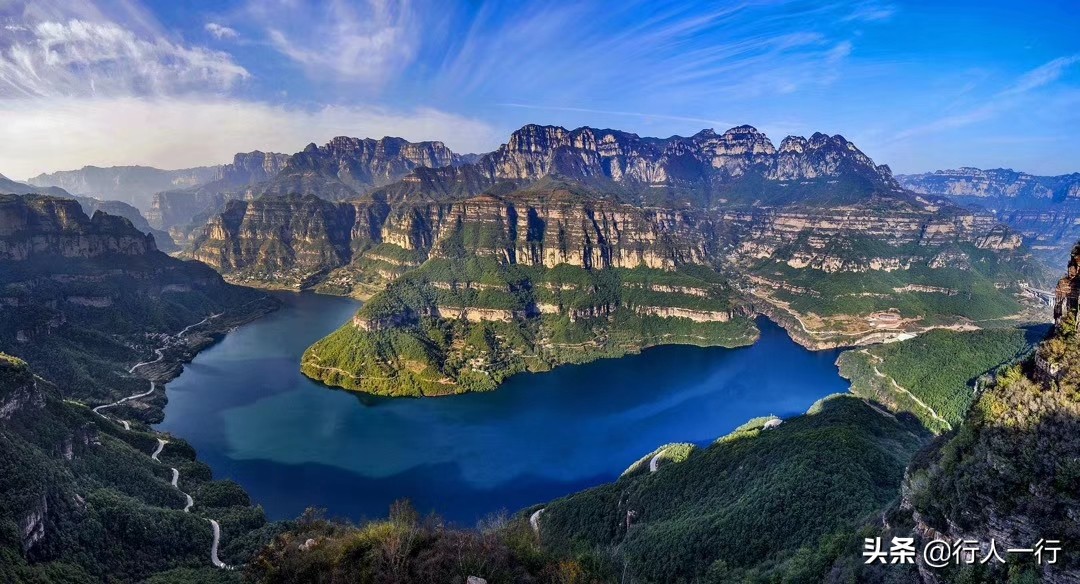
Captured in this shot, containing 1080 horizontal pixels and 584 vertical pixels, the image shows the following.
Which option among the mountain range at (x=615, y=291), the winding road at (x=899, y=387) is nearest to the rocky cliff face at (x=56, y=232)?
the mountain range at (x=615, y=291)

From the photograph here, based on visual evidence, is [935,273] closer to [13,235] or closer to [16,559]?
[16,559]

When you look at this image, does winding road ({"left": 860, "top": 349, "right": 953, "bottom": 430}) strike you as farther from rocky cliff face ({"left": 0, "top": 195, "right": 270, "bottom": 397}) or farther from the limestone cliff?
rocky cliff face ({"left": 0, "top": 195, "right": 270, "bottom": 397})

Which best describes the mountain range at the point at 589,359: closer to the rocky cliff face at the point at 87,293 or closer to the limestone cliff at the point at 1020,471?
the limestone cliff at the point at 1020,471

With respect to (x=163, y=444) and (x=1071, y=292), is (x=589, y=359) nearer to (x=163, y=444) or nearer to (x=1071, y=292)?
(x=163, y=444)

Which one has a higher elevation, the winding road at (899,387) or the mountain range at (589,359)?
the mountain range at (589,359)

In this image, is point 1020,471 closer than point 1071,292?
Yes

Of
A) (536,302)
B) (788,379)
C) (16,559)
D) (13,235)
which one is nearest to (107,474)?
(16,559)

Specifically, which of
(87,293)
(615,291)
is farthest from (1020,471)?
(87,293)

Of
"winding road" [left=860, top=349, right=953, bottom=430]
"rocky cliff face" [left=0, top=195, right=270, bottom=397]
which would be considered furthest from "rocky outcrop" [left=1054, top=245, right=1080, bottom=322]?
"rocky cliff face" [left=0, top=195, right=270, bottom=397]
